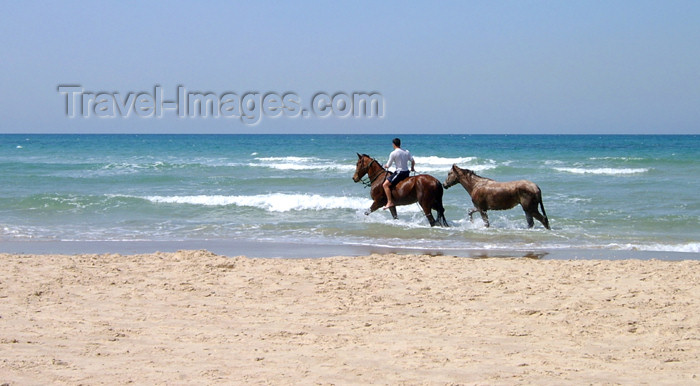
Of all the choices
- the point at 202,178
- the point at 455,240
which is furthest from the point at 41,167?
the point at 455,240

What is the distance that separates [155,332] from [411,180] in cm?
777

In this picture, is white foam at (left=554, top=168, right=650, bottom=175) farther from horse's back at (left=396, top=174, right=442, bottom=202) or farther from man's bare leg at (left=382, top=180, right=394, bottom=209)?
man's bare leg at (left=382, top=180, right=394, bottom=209)

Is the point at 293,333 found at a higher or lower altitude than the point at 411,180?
lower

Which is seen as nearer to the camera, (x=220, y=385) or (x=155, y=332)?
(x=220, y=385)

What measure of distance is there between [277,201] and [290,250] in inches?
248

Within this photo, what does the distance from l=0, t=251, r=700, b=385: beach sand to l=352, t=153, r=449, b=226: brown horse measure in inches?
155

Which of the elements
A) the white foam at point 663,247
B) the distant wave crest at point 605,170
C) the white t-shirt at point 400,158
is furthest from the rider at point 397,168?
the distant wave crest at point 605,170

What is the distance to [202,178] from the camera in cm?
2461

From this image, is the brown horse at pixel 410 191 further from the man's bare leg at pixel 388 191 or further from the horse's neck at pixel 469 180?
the horse's neck at pixel 469 180

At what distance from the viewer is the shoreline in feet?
31.9

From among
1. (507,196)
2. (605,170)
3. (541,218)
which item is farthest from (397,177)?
(605,170)

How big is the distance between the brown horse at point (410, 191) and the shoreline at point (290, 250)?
6.97ft

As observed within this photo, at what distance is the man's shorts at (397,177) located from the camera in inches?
498

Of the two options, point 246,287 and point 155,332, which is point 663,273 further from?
point 155,332
